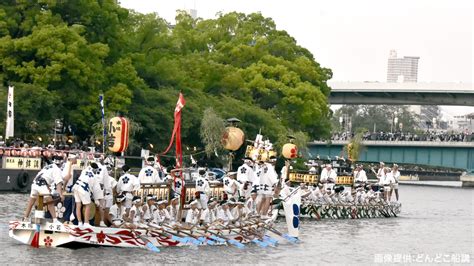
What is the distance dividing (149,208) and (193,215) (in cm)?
187

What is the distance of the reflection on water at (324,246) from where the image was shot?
3203 cm

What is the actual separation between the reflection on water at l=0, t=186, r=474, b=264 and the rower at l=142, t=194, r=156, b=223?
0.95 metres

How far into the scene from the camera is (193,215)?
1394 inches

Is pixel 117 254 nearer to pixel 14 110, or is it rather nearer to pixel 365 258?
pixel 365 258

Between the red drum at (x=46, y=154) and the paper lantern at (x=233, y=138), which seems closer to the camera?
the paper lantern at (x=233, y=138)

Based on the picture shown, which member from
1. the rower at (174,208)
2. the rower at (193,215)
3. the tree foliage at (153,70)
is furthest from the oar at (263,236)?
the tree foliage at (153,70)

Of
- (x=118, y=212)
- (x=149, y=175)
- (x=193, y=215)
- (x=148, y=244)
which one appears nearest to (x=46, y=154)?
(x=149, y=175)

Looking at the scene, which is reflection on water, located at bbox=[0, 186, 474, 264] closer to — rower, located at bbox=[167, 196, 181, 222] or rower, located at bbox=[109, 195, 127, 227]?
rower, located at bbox=[109, 195, 127, 227]

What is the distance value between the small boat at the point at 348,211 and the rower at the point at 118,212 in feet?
62.1

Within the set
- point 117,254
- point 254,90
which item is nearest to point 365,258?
point 117,254

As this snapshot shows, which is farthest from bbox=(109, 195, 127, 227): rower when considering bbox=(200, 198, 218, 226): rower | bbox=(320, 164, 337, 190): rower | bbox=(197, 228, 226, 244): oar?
bbox=(320, 164, 337, 190): rower

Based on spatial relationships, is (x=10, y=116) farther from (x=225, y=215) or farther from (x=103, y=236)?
(x=103, y=236)

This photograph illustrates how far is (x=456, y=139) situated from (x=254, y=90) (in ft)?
91.1

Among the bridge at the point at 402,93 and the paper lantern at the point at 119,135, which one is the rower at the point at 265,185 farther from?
the bridge at the point at 402,93
